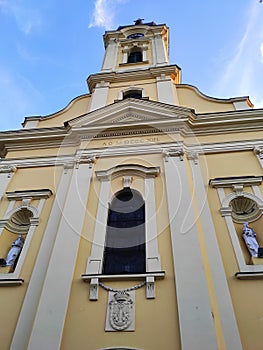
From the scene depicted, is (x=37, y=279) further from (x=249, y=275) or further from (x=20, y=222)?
(x=249, y=275)

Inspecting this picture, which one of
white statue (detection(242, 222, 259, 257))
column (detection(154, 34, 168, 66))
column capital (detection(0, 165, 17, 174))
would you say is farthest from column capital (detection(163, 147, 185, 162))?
column (detection(154, 34, 168, 66))

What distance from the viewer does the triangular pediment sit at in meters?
10.4

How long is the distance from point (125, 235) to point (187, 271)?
204 cm

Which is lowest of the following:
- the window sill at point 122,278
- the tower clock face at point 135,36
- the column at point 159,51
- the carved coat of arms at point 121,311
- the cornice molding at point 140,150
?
the carved coat of arms at point 121,311

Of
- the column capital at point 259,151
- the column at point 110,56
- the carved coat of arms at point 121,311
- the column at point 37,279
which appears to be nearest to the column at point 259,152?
the column capital at point 259,151

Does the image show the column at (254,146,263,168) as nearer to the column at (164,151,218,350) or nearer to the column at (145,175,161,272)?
the column at (164,151,218,350)

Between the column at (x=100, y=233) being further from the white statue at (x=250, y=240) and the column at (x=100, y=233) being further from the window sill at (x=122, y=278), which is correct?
the white statue at (x=250, y=240)

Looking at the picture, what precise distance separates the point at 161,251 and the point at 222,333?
6.74ft

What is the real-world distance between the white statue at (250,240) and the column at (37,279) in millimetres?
4709

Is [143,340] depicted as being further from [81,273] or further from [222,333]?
[81,273]

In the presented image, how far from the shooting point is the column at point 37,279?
5945 millimetres

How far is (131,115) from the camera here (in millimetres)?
11031

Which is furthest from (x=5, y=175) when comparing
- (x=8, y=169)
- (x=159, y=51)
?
(x=159, y=51)

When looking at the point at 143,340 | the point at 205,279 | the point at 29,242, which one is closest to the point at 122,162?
the point at 29,242
